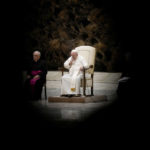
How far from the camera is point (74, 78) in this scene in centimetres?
700

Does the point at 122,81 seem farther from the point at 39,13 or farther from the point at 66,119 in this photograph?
the point at 39,13

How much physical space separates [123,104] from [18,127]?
2.69 metres

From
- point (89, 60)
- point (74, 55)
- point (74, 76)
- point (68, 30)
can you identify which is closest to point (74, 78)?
point (74, 76)

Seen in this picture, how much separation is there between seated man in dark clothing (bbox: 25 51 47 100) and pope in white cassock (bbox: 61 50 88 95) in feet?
1.69

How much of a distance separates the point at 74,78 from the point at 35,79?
90cm

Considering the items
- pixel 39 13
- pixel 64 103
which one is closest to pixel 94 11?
pixel 39 13

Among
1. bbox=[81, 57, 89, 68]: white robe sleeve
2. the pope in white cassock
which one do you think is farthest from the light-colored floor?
bbox=[81, 57, 89, 68]: white robe sleeve

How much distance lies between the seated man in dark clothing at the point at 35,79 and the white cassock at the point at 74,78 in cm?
52

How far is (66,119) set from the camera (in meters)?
4.78

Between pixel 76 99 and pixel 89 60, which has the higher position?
pixel 89 60

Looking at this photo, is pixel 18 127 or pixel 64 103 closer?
pixel 18 127

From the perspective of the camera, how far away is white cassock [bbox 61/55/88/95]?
6992 millimetres

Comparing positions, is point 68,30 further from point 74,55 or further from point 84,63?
point 84,63

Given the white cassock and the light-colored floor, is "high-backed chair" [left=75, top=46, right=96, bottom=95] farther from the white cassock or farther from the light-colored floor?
the light-colored floor
